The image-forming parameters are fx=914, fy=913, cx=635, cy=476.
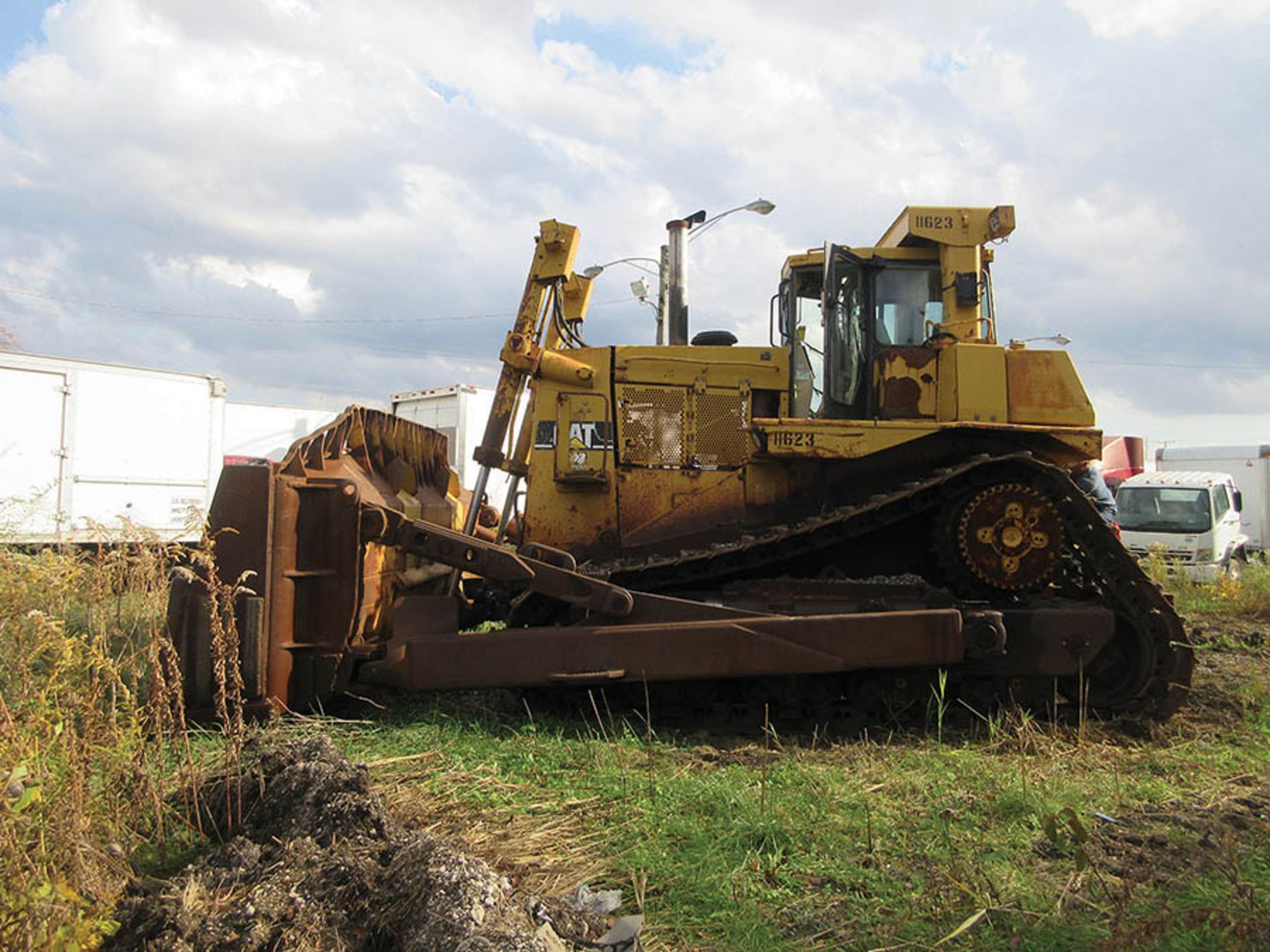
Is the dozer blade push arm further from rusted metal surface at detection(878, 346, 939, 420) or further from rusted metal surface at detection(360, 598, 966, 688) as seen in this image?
rusted metal surface at detection(878, 346, 939, 420)

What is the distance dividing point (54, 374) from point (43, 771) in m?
13.1

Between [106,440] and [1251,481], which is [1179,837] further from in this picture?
[1251,481]

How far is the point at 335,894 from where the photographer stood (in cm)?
288

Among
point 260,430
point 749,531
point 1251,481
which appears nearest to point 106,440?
point 260,430

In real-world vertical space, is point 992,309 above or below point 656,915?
above

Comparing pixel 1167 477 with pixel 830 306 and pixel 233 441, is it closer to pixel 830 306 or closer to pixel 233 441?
pixel 830 306

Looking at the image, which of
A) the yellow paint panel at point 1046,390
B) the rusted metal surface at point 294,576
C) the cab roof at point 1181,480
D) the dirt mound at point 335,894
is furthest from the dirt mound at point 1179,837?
the cab roof at point 1181,480

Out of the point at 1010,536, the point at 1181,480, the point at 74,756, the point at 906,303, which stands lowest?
the point at 74,756

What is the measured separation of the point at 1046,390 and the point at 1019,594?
4.57 ft

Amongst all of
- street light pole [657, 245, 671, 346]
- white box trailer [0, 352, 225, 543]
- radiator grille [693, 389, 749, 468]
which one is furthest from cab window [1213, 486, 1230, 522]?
white box trailer [0, 352, 225, 543]

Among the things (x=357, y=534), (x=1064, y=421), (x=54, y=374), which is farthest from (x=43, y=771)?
(x=54, y=374)

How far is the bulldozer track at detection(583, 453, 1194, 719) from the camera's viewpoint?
577 cm

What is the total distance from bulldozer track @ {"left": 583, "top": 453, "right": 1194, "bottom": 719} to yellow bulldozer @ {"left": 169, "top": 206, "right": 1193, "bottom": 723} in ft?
0.06

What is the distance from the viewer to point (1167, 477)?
20.9 meters
